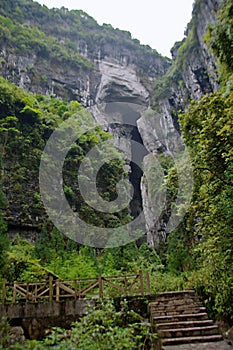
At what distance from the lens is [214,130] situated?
267 inches

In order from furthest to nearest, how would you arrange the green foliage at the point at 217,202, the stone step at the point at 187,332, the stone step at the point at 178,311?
the stone step at the point at 178,311 < the green foliage at the point at 217,202 < the stone step at the point at 187,332

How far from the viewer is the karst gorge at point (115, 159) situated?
6.75 metres

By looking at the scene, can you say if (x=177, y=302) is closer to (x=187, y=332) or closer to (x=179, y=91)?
(x=187, y=332)

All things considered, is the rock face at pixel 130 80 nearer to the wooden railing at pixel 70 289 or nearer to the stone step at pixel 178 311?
the wooden railing at pixel 70 289

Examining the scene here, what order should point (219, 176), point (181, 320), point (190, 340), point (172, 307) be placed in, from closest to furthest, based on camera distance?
point (190, 340) < point (181, 320) < point (172, 307) < point (219, 176)

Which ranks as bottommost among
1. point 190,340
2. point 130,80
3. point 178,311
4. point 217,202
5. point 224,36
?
point 190,340

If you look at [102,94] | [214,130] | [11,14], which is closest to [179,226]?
[214,130]

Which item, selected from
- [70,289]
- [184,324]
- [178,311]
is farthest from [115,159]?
[184,324]

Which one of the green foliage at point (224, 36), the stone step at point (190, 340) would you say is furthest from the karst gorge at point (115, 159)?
the stone step at point (190, 340)

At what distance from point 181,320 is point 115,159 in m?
17.4

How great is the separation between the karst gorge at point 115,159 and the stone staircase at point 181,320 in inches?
15.9

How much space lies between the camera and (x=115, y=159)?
75.9 feet

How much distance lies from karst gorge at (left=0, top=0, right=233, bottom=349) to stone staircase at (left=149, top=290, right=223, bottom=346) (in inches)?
15.9

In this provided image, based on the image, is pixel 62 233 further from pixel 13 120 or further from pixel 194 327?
pixel 194 327
